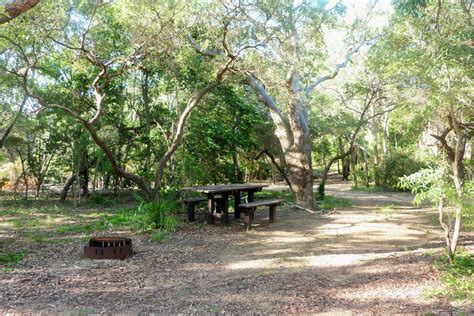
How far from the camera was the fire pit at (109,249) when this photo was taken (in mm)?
5289

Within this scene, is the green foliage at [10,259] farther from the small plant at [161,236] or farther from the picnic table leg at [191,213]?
the picnic table leg at [191,213]

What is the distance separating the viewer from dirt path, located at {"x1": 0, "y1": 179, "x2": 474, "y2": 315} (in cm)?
363

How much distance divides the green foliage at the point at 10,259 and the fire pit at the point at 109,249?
87 cm

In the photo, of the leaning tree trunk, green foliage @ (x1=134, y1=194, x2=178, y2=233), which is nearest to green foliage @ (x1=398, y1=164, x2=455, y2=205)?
green foliage @ (x1=134, y1=194, x2=178, y2=233)

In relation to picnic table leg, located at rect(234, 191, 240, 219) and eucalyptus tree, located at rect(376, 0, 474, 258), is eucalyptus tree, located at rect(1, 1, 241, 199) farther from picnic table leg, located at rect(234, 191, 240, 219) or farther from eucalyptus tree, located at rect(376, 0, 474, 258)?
eucalyptus tree, located at rect(376, 0, 474, 258)

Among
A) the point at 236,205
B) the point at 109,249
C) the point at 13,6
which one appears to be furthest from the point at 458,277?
the point at 13,6

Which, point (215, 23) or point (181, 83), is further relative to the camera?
point (181, 83)

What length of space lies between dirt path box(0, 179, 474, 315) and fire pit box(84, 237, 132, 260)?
143mm

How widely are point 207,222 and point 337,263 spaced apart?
3.75 m

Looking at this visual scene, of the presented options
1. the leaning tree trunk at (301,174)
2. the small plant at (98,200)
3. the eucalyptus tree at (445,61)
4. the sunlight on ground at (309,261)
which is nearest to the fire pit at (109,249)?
the sunlight on ground at (309,261)

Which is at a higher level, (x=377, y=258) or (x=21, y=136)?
(x=21, y=136)

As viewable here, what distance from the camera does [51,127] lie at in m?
11.8

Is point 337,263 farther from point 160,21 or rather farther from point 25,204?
point 25,204

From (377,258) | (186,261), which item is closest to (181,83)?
(186,261)
